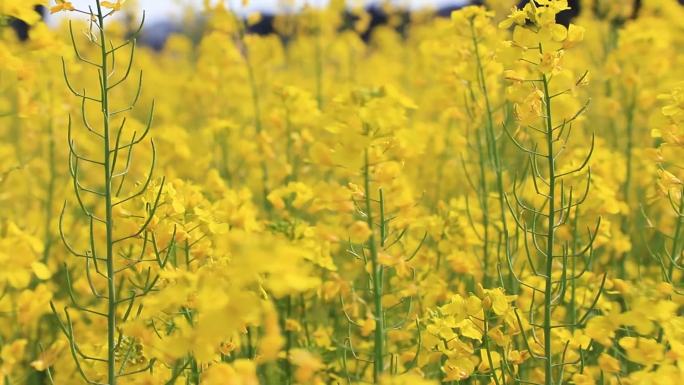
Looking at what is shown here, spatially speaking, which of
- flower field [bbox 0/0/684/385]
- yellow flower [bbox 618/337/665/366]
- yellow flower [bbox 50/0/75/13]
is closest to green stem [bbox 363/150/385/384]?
flower field [bbox 0/0/684/385]

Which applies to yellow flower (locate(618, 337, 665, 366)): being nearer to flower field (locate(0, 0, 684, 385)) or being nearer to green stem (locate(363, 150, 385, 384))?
flower field (locate(0, 0, 684, 385))

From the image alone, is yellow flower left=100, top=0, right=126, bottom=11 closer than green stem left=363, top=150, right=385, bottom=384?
No

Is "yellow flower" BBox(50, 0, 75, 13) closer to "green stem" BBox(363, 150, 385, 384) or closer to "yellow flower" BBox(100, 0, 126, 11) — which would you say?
"yellow flower" BBox(100, 0, 126, 11)

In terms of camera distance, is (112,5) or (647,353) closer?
(647,353)

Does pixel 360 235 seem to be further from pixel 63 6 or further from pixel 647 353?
pixel 63 6

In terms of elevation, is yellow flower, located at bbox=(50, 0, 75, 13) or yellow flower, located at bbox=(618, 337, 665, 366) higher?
yellow flower, located at bbox=(50, 0, 75, 13)

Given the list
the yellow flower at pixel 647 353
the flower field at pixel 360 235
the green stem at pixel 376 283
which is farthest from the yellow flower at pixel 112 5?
the yellow flower at pixel 647 353

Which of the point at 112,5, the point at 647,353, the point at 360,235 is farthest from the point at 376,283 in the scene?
the point at 112,5

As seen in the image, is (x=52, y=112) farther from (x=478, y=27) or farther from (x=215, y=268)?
(x=215, y=268)

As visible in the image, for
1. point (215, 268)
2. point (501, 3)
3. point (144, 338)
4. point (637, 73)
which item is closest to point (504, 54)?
point (215, 268)

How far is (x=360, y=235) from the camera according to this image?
1.64 m

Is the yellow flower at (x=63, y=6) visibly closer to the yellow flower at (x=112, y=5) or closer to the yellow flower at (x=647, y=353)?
the yellow flower at (x=112, y=5)

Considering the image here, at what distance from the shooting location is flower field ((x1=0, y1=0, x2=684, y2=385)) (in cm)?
174

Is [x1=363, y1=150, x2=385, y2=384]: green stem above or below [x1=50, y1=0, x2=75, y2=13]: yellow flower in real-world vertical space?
below
